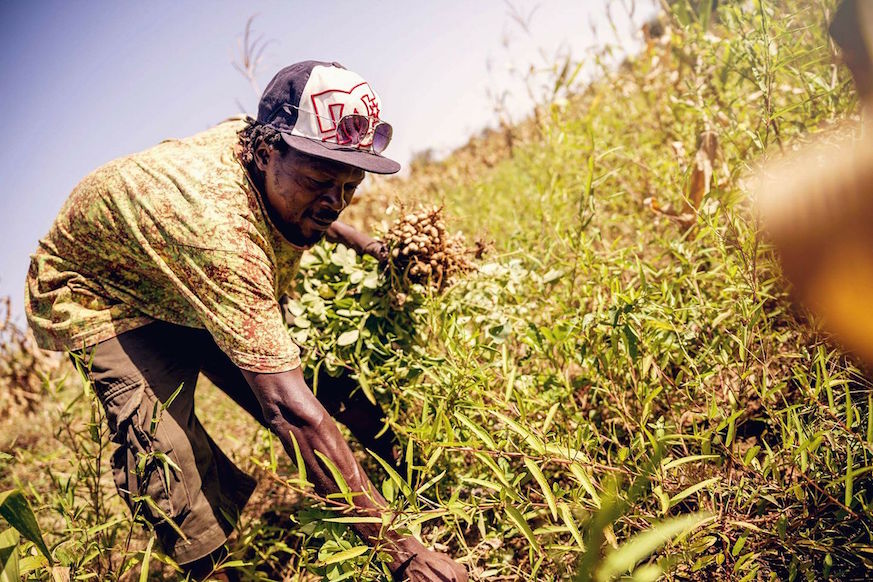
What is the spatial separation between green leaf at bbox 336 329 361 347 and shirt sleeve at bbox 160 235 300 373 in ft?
1.14

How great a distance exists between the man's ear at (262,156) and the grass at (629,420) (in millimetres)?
551

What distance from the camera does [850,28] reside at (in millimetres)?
1000

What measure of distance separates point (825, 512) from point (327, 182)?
1540 millimetres

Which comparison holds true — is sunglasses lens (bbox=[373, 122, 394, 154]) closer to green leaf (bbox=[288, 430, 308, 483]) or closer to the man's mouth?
the man's mouth

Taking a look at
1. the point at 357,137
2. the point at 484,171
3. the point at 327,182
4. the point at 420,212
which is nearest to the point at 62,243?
the point at 327,182

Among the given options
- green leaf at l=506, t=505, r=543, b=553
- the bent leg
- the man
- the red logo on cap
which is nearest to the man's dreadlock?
the man

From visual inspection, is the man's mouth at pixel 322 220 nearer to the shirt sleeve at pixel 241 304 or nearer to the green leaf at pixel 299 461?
the shirt sleeve at pixel 241 304

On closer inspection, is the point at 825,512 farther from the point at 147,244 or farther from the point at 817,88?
the point at 147,244

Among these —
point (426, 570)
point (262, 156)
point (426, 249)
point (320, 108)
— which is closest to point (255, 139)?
point (262, 156)

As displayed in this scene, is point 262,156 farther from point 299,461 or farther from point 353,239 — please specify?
point 299,461

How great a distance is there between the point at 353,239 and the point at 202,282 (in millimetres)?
792

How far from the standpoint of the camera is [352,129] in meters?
1.59

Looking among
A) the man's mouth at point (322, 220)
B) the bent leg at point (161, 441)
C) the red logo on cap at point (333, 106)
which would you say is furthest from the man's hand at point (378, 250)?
the bent leg at point (161, 441)

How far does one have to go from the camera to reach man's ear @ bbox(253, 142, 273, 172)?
5.34 ft
